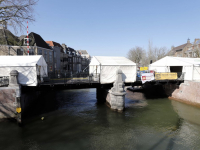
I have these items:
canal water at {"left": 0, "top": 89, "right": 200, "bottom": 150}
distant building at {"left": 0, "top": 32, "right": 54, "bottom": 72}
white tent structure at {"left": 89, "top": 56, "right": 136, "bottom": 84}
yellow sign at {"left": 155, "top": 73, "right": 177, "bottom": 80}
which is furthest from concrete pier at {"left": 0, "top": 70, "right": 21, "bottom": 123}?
distant building at {"left": 0, "top": 32, "right": 54, "bottom": 72}

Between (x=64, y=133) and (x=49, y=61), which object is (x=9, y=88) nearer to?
(x=64, y=133)

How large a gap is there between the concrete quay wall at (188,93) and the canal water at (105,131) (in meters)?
2.15

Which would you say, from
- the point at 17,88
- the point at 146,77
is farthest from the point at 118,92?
the point at 17,88

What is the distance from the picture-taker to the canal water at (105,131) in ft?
28.9

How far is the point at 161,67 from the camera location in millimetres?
22797

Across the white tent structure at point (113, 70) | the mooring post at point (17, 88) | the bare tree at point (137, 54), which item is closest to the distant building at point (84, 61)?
the bare tree at point (137, 54)

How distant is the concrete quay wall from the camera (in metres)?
16.7

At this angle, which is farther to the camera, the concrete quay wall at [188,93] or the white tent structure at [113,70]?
the concrete quay wall at [188,93]

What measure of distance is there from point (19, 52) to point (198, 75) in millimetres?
32147

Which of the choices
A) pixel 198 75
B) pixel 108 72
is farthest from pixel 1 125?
pixel 198 75

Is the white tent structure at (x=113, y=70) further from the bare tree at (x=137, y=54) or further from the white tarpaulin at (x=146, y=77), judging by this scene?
the bare tree at (x=137, y=54)

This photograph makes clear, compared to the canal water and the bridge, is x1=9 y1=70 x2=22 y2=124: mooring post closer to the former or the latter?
the bridge

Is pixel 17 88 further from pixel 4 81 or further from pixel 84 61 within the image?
pixel 84 61

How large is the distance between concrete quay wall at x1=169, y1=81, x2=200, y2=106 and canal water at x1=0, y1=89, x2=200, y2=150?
2.15 meters
